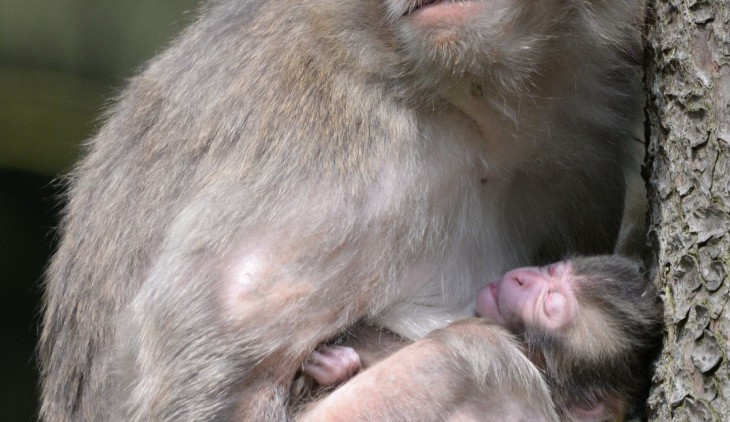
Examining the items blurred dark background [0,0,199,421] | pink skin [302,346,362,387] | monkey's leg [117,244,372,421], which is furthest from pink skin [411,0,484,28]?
blurred dark background [0,0,199,421]

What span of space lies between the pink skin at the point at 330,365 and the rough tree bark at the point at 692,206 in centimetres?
81

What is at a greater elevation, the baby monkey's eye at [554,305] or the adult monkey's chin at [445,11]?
the adult monkey's chin at [445,11]

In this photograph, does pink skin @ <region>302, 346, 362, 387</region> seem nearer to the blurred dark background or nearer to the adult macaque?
the adult macaque

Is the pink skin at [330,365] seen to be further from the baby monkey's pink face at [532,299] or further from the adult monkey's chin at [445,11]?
the adult monkey's chin at [445,11]

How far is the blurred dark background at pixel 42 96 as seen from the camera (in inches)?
219

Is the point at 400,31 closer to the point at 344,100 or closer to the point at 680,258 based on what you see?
the point at 344,100

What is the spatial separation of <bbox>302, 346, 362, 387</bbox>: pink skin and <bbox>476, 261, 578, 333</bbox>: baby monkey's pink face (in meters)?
0.46

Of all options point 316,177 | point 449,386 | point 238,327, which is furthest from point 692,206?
point 238,327

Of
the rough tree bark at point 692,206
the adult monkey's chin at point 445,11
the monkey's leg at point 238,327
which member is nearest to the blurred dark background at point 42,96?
the monkey's leg at point 238,327

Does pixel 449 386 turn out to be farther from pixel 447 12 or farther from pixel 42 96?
pixel 42 96

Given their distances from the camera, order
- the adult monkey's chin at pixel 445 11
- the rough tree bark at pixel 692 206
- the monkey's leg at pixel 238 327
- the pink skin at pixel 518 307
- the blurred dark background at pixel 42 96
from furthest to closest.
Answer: the blurred dark background at pixel 42 96 → the pink skin at pixel 518 307 → the monkey's leg at pixel 238 327 → the adult monkey's chin at pixel 445 11 → the rough tree bark at pixel 692 206

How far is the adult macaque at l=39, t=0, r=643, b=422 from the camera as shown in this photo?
2729 millimetres

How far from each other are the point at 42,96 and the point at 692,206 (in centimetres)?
420

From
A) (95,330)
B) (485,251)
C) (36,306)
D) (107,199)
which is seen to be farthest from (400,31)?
(36,306)
